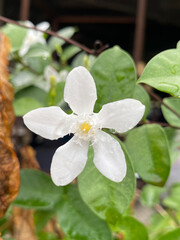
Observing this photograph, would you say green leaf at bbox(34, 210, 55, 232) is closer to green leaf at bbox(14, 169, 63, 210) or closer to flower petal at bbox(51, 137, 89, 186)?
green leaf at bbox(14, 169, 63, 210)

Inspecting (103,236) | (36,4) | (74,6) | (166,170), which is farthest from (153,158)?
(74,6)

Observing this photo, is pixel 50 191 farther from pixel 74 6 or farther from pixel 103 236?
pixel 74 6

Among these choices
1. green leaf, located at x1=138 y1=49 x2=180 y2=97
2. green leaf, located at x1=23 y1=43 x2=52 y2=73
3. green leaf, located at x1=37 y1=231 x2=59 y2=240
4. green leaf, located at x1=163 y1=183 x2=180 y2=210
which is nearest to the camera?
green leaf, located at x1=138 y1=49 x2=180 y2=97

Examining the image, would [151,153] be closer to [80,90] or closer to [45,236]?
[80,90]

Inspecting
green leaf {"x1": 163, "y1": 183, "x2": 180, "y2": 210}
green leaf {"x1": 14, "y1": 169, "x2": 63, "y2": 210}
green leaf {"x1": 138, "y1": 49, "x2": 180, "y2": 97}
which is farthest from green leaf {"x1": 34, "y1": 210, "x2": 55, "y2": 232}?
green leaf {"x1": 163, "y1": 183, "x2": 180, "y2": 210}

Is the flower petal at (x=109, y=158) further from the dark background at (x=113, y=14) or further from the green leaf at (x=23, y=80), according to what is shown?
the dark background at (x=113, y=14)
